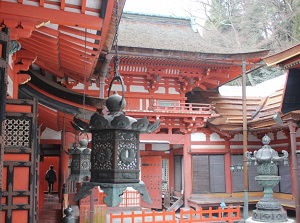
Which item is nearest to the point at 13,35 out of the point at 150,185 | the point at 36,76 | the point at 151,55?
the point at 36,76

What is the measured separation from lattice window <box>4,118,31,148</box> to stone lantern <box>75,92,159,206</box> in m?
2.69

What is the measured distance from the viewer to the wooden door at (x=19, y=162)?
573 cm

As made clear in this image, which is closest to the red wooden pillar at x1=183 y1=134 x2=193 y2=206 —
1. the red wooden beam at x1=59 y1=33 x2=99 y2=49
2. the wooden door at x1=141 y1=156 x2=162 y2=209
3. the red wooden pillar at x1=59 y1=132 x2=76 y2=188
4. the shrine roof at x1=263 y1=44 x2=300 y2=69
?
the wooden door at x1=141 y1=156 x2=162 y2=209

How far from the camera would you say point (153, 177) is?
1592cm

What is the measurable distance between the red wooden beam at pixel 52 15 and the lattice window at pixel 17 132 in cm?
212

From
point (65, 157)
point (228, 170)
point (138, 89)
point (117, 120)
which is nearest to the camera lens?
point (117, 120)

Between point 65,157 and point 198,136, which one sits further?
point 198,136

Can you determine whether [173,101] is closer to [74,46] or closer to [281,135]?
[281,135]

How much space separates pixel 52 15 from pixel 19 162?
2.60 metres

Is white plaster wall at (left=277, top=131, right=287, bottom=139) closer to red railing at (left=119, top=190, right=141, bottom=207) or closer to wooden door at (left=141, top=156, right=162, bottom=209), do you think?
wooden door at (left=141, top=156, right=162, bottom=209)

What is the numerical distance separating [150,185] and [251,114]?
577 cm

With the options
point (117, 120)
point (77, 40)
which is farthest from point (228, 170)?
point (117, 120)

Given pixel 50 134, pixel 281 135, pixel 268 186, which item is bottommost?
pixel 268 186

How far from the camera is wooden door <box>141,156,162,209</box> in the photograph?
1577 centimetres
